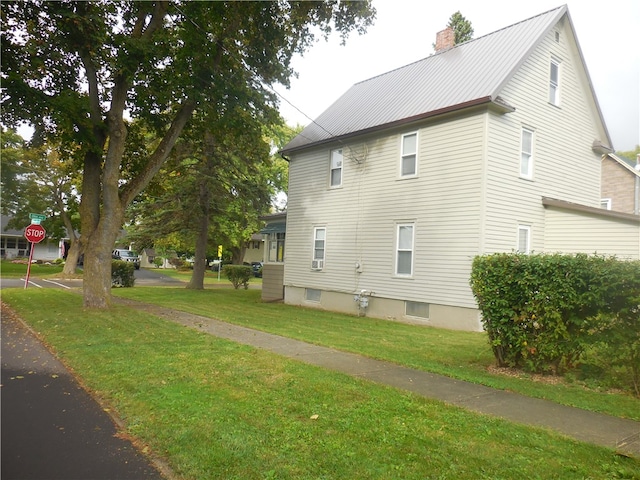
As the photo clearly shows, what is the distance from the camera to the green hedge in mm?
6031

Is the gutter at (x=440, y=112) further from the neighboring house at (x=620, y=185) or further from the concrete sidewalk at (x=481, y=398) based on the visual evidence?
the neighboring house at (x=620, y=185)

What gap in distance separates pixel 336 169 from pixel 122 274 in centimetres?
1458

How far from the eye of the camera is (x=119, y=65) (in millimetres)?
11703

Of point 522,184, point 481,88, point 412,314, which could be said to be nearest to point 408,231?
point 412,314

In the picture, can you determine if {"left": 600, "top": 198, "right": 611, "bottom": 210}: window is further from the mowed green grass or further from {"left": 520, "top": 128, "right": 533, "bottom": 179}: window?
the mowed green grass

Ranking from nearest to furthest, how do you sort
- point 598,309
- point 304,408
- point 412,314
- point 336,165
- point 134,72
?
point 304,408 → point 598,309 → point 134,72 → point 412,314 → point 336,165

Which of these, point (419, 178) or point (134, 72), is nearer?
point (134, 72)

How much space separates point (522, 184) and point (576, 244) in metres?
2.37

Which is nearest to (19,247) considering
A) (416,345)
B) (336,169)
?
(336,169)

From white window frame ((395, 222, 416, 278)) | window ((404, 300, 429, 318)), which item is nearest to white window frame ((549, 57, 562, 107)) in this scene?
white window frame ((395, 222, 416, 278))

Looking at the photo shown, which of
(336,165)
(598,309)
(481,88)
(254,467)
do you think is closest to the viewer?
(254,467)

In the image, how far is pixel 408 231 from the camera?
1460 cm

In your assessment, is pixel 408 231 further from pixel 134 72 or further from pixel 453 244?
pixel 134 72

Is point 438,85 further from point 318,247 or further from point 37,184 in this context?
point 37,184
